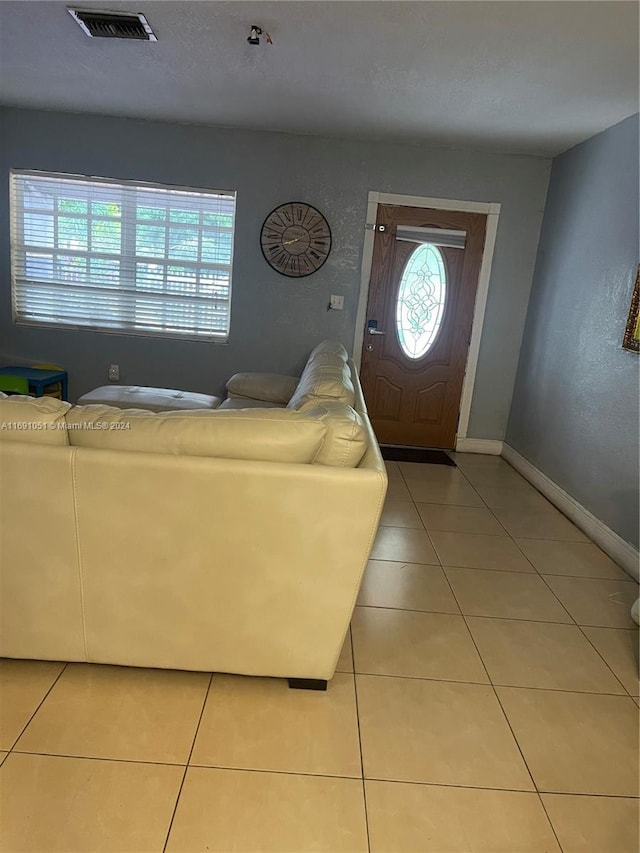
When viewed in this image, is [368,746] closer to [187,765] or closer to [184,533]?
[187,765]

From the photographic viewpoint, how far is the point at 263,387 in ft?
12.7

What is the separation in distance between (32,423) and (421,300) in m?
3.58

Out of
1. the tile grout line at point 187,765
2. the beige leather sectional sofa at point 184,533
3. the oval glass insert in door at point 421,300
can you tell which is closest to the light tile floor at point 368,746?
the tile grout line at point 187,765

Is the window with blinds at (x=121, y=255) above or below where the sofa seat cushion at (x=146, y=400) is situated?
above

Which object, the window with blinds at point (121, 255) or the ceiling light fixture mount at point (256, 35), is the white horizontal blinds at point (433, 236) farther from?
the ceiling light fixture mount at point (256, 35)

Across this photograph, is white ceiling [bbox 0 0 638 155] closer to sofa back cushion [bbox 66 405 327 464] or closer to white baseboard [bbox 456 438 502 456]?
sofa back cushion [bbox 66 405 327 464]

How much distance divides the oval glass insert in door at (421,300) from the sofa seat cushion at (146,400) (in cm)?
179

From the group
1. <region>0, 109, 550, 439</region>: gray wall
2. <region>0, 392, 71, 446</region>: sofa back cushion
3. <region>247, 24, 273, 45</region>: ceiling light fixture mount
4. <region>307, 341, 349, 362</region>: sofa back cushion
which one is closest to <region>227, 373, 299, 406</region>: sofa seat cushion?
<region>307, 341, 349, 362</region>: sofa back cushion

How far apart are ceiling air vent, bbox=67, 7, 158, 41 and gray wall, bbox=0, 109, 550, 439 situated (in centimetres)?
157

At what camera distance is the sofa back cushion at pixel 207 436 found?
5.29ft

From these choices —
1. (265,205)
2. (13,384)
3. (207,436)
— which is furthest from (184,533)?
(265,205)

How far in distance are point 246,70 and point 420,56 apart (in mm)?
973

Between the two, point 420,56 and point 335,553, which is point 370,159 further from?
point 335,553

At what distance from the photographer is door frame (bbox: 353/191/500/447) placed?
14.4 feet
